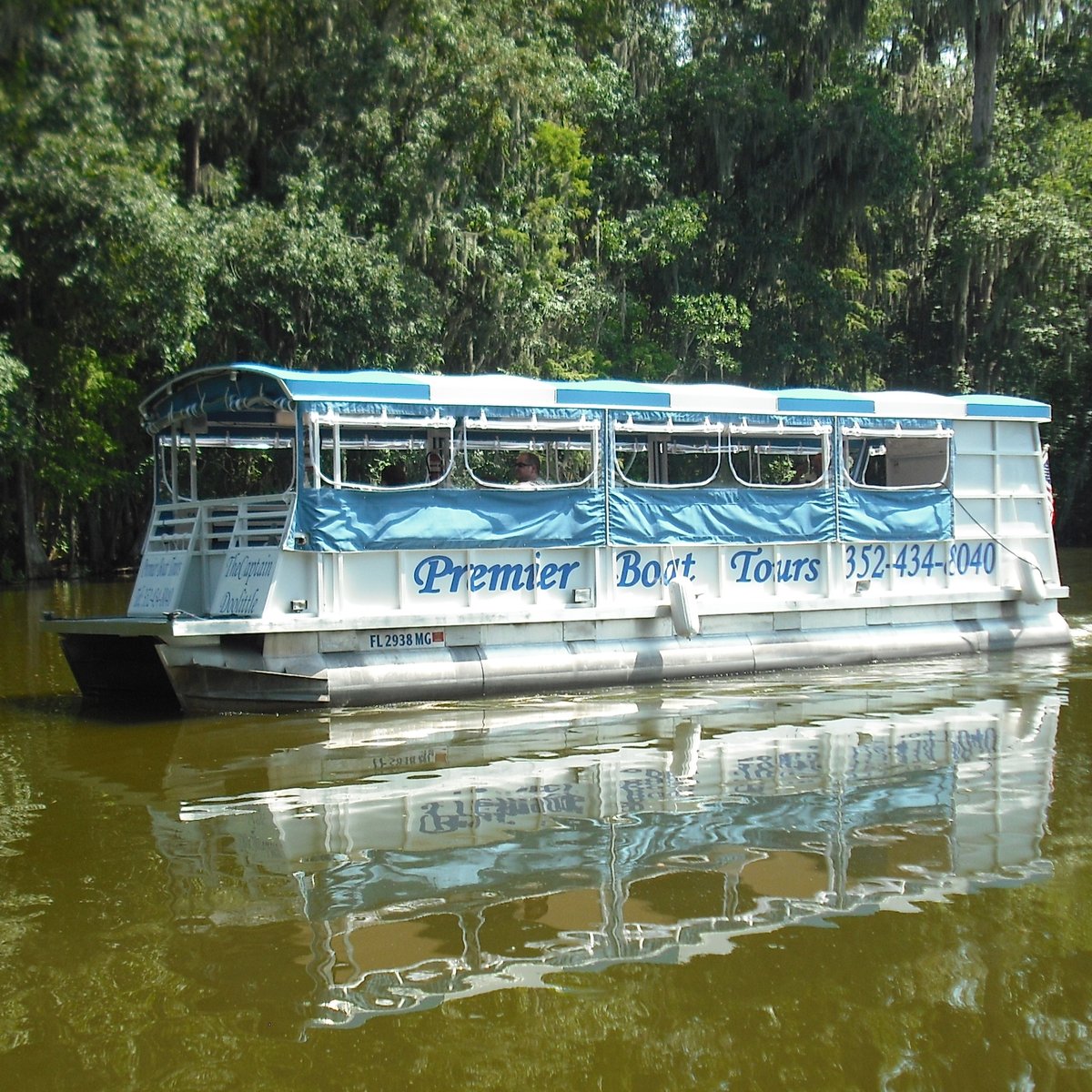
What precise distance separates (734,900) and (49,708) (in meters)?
8.45

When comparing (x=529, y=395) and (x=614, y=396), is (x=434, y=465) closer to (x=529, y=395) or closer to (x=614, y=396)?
(x=529, y=395)

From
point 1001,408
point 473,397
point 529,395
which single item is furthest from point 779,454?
point 473,397

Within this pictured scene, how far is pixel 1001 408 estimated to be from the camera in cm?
1602

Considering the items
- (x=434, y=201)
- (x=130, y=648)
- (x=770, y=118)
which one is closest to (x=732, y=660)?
(x=130, y=648)

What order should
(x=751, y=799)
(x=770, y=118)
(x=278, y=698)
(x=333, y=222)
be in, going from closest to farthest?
(x=751, y=799)
(x=278, y=698)
(x=333, y=222)
(x=770, y=118)

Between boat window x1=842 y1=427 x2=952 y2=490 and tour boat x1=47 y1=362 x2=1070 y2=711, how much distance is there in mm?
27

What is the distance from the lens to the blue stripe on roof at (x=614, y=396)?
13406mm

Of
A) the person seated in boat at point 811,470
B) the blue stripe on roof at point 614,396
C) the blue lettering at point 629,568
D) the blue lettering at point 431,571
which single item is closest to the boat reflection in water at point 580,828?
the blue lettering at point 431,571

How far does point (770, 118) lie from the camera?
115 ft

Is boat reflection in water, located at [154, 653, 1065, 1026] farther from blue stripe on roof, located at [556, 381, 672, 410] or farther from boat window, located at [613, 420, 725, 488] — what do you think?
blue stripe on roof, located at [556, 381, 672, 410]

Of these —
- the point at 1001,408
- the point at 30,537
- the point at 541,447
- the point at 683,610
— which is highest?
the point at 1001,408

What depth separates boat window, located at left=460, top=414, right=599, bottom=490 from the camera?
13188mm

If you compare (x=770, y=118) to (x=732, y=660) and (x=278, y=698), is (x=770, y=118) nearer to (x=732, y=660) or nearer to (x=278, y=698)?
(x=732, y=660)

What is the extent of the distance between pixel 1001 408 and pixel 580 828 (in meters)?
10.1
